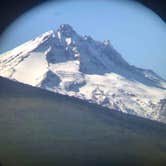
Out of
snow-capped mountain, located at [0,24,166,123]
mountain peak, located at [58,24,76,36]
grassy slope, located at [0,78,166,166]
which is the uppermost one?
mountain peak, located at [58,24,76,36]

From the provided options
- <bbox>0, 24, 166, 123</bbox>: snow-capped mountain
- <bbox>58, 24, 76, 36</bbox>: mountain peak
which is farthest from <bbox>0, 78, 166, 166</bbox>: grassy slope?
<bbox>58, 24, 76, 36</bbox>: mountain peak

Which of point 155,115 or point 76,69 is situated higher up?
point 76,69

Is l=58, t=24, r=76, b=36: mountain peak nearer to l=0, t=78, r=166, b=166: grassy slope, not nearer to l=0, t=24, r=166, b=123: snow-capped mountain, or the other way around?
l=0, t=24, r=166, b=123: snow-capped mountain

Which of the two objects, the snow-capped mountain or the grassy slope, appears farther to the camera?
the snow-capped mountain

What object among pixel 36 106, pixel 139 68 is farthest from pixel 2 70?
pixel 139 68

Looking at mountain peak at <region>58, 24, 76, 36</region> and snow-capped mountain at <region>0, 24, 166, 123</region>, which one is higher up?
mountain peak at <region>58, 24, 76, 36</region>

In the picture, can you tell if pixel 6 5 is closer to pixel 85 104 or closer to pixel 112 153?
pixel 85 104

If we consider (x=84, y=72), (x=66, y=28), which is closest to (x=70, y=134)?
(x=84, y=72)
